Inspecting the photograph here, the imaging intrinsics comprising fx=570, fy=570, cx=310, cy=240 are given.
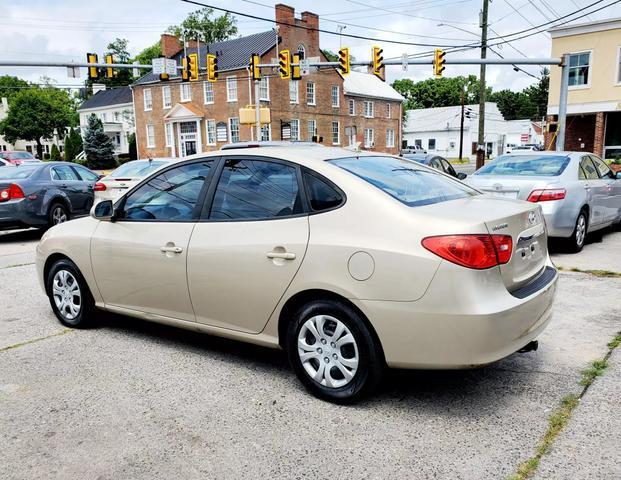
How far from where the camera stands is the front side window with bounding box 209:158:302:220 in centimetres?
387

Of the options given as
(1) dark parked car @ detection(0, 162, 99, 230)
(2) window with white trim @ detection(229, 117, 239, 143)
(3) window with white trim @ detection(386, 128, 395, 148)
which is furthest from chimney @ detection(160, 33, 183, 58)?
(1) dark parked car @ detection(0, 162, 99, 230)

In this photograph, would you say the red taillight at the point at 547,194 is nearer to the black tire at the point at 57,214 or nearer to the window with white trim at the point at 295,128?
the black tire at the point at 57,214

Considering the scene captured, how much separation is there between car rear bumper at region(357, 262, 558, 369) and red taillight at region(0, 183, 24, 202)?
943 cm

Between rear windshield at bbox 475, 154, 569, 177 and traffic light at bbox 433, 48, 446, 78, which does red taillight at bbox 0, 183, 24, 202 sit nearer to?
rear windshield at bbox 475, 154, 569, 177

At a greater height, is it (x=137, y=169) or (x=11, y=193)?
(x=137, y=169)

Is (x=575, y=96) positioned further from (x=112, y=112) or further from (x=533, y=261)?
(x=112, y=112)

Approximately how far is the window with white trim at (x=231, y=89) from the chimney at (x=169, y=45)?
31.3 feet

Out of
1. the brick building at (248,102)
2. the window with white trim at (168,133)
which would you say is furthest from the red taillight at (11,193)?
the window with white trim at (168,133)

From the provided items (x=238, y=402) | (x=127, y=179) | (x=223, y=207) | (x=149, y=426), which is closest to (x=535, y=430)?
(x=238, y=402)

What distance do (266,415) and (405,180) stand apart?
185 centimetres

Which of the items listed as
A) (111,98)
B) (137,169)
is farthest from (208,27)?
(137,169)

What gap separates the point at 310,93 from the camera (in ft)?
153

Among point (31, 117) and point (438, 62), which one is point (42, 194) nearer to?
point (438, 62)

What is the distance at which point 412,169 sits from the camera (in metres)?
4.43
